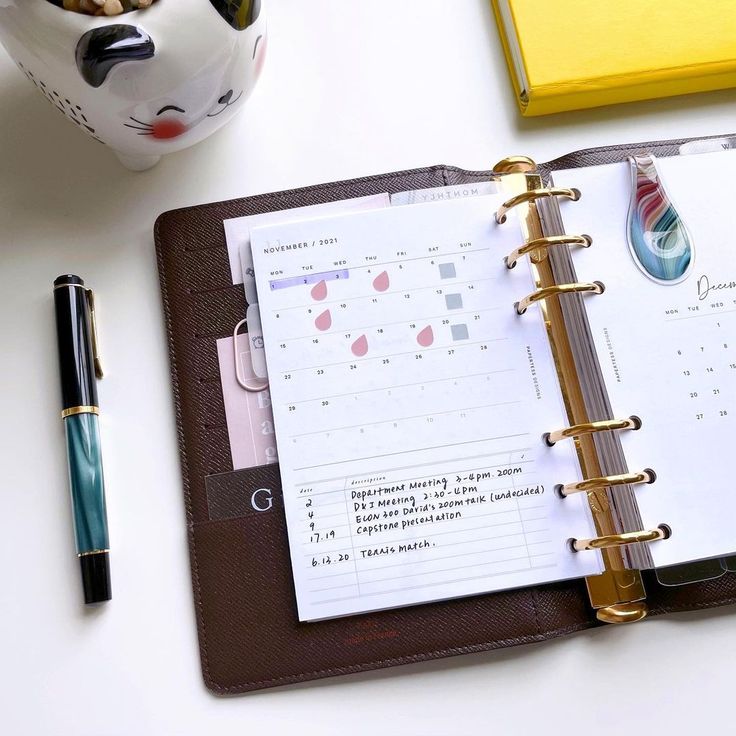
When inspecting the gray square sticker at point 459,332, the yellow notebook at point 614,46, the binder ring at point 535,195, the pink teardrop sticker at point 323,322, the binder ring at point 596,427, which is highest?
the yellow notebook at point 614,46

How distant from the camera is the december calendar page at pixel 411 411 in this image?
505 mm

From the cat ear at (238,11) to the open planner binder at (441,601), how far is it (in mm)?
185

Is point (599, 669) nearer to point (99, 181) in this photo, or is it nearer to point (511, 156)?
point (511, 156)

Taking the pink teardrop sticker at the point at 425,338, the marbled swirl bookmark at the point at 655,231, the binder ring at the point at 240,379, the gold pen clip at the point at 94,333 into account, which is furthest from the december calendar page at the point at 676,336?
the gold pen clip at the point at 94,333

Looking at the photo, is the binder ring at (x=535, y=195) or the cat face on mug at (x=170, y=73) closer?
the cat face on mug at (x=170, y=73)

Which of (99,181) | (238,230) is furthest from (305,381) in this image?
(99,181)

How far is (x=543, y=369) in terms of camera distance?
0.53 m

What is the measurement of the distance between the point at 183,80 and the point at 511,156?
265mm

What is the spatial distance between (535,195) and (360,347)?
0.55 ft

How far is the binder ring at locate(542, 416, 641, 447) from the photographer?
50 cm

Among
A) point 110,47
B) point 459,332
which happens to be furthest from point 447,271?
point 110,47

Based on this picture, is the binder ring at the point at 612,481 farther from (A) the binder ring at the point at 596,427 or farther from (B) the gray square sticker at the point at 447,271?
(B) the gray square sticker at the point at 447,271

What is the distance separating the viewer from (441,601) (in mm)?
504

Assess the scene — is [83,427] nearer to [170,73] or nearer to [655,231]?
[170,73]
